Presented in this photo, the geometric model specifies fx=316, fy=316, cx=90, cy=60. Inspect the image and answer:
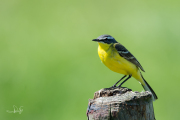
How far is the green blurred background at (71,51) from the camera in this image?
368 inches

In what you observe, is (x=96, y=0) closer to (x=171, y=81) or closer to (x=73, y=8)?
(x=73, y=8)

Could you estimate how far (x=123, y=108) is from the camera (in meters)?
3.97

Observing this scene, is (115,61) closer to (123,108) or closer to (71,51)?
(123,108)

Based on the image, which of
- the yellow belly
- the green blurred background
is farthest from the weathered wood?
the green blurred background

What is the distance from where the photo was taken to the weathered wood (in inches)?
154

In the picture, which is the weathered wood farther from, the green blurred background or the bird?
the green blurred background

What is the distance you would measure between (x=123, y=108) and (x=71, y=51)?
28.9 feet

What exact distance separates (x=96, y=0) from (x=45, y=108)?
971cm

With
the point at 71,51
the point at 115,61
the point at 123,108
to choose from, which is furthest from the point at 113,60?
the point at 71,51

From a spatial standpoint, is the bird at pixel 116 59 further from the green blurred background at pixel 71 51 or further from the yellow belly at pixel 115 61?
the green blurred background at pixel 71 51

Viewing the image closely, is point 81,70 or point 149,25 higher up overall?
point 149,25

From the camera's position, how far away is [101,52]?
6.79 metres

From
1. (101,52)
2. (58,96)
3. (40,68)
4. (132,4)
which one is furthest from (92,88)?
(132,4)

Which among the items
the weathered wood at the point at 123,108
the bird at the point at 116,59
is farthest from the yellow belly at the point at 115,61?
the weathered wood at the point at 123,108
